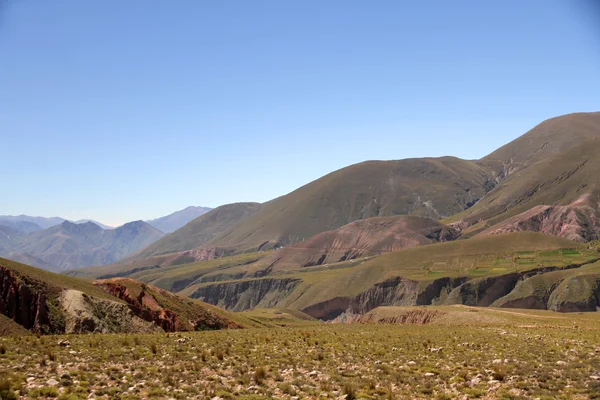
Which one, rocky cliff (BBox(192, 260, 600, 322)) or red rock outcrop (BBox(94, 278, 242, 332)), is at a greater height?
red rock outcrop (BBox(94, 278, 242, 332))

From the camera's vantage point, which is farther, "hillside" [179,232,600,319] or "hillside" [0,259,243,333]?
"hillside" [179,232,600,319]

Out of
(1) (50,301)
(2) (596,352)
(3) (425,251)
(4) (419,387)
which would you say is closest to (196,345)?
(4) (419,387)

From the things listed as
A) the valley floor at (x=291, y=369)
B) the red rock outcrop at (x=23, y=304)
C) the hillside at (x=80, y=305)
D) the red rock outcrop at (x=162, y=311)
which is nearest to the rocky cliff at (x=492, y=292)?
the red rock outcrop at (x=162, y=311)

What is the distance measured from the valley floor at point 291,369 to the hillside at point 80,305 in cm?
1190

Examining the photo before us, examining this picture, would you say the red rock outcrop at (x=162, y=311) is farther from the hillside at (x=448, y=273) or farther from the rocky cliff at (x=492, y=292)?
the hillside at (x=448, y=273)

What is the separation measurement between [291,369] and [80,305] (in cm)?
2664

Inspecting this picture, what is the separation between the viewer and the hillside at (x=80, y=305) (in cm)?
3944

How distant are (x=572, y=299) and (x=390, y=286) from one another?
6078cm

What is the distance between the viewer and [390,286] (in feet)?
591

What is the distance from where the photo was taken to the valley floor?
1805 cm

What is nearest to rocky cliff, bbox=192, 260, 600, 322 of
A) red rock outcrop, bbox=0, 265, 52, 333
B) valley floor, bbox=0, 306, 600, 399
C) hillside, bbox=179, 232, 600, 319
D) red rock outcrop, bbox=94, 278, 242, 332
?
hillside, bbox=179, 232, 600, 319

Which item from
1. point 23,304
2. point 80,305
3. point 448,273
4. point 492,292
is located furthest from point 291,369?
point 448,273

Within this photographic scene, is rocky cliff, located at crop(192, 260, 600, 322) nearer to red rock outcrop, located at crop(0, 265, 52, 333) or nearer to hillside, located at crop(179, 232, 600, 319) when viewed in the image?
hillside, located at crop(179, 232, 600, 319)

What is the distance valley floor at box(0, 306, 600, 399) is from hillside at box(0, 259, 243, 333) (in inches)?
469
